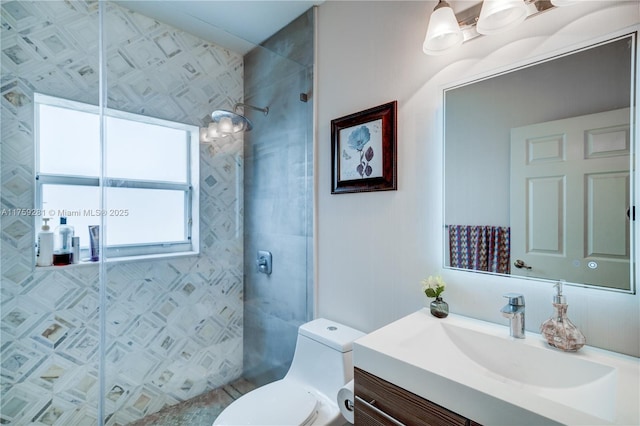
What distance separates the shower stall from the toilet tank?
27cm

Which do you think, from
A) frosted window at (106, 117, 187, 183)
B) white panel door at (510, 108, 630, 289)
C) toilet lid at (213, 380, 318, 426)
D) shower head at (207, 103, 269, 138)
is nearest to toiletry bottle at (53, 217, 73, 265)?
frosted window at (106, 117, 187, 183)

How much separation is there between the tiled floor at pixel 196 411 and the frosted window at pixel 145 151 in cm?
135

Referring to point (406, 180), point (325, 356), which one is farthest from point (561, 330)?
point (325, 356)

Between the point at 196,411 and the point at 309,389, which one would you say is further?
the point at 196,411

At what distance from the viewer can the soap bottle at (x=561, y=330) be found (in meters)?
0.83

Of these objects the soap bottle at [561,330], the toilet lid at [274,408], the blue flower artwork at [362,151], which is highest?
the blue flower artwork at [362,151]

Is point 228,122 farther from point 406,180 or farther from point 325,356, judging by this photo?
point 325,356

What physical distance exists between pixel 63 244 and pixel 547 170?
217 centimetres

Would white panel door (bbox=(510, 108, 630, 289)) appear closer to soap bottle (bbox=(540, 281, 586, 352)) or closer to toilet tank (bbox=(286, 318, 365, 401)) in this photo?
soap bottle (bbox=(540, 281, 586, 352))

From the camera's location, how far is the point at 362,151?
1.48m

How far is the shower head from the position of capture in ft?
5.92

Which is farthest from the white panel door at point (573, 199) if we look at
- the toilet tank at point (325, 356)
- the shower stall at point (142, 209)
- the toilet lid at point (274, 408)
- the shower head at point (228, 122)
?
the shower head at point (228, 122)

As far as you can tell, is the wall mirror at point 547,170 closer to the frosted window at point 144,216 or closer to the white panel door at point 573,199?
the white panel door at point 573,199

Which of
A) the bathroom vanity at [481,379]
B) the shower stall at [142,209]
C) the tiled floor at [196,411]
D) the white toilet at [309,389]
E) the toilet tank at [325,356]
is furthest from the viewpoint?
the tiled floor at [196,411]
